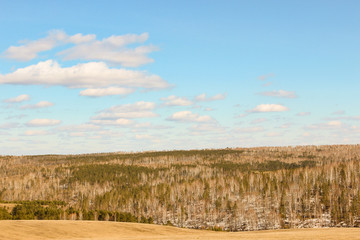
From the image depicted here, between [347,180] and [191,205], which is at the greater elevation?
[347,180]

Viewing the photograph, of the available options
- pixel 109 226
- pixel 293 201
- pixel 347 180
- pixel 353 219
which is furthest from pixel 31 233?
pixel 347 180

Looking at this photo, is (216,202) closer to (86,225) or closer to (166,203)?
(166,203)

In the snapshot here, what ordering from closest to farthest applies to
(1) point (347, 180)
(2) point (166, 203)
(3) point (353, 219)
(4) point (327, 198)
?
(3) point (353, 219) < (4) point (327, 198) < (1) point (347, 180) < (2) point (166, 203)

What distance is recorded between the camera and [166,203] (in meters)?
182

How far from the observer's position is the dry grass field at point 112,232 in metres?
41.8

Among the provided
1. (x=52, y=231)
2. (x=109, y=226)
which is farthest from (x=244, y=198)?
(x=52, y=231)

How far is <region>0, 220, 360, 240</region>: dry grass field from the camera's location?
4178 cm

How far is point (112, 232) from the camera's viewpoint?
56.0 meters

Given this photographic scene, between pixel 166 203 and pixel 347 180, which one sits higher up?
pixel 347 180

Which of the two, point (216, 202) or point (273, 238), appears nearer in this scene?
point (273, 238)

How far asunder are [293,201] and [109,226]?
372ft

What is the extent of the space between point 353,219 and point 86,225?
102m

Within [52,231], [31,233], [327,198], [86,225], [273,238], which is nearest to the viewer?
[273,238]

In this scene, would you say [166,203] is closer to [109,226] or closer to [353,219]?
[353,219]
